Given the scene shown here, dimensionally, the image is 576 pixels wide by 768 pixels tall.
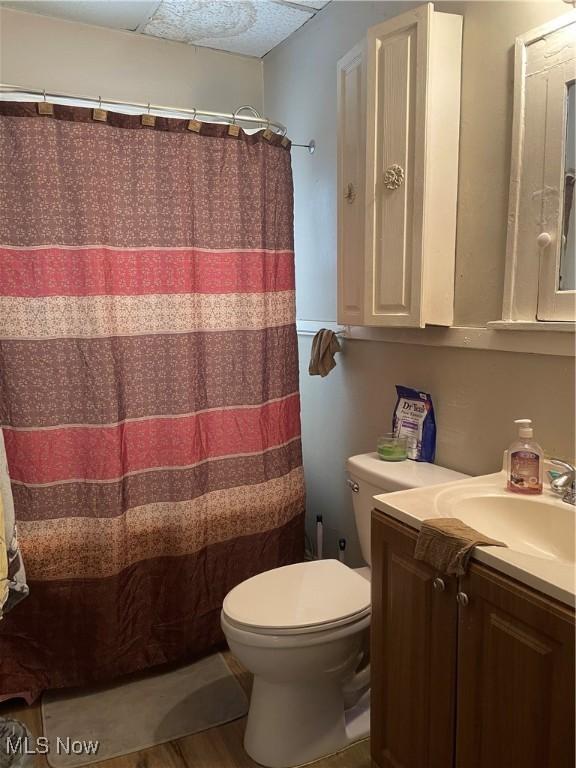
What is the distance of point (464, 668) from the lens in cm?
110

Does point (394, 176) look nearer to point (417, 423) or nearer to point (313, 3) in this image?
point (417, 423)

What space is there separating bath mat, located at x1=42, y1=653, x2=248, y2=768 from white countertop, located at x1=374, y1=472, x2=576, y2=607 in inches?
40.2

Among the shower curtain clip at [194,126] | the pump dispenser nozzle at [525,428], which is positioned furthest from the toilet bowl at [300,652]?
the shower curtain clip at [194,126]

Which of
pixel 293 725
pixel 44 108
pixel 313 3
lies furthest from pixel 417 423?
pixel 313 3

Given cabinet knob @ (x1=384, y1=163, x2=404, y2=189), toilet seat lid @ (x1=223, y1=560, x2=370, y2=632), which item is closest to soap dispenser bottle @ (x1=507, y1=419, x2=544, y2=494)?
toilet seat lid @ (x1=223, y1=560, x2=370, y2=632)

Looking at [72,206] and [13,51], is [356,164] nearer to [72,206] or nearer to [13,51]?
[72,206]

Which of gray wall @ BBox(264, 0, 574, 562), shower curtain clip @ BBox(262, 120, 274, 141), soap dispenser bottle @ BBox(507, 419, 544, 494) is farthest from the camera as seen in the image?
shower curtain clip @ BBox(262, 120, 274, 141)

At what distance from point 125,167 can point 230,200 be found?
1.19 feet

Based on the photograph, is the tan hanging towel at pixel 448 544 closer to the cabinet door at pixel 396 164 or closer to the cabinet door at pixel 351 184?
the cabinet door at pixel 396 164

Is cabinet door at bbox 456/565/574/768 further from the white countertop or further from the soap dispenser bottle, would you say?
the soap dispenser bottle

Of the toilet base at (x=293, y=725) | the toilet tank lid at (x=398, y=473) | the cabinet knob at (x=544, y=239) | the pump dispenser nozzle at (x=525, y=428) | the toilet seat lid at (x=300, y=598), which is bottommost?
the toilet base at (x=293, y=725)

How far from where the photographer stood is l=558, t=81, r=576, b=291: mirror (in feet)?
4.34

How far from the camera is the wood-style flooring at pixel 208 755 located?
1.65 metres

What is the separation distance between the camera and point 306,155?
2.40 metres
